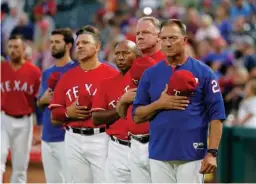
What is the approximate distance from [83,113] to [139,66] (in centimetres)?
122

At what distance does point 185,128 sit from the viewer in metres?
6.15

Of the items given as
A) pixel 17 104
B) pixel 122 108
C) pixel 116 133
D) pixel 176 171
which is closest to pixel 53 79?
pixel 17 104

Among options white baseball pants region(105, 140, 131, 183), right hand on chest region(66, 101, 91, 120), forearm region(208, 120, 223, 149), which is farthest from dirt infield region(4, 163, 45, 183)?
forearm region(208, 120, 223, 149)

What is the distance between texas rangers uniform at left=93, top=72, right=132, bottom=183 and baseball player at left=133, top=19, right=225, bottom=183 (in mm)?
1058

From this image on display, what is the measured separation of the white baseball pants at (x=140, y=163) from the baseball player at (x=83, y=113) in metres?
0.96

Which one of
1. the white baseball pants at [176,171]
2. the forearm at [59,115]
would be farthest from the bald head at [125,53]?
the white baseball pants at [176,171]

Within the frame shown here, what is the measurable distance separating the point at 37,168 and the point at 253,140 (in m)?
3.76

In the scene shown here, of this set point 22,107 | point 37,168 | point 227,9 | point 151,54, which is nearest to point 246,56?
point 227,9

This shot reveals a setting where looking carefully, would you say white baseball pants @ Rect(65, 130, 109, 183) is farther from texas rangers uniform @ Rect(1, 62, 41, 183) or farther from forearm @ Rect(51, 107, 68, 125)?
texas rangers uniform @ Rect(1, 62, 41, 183)

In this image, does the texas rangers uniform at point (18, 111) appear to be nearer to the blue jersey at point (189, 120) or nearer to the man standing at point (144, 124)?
the man standing at point (144, 124)

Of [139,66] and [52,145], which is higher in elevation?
[139,66]

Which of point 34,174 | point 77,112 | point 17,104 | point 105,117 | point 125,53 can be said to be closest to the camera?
point 125,53

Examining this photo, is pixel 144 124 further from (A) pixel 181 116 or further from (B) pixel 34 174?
(B) pixel 34 174

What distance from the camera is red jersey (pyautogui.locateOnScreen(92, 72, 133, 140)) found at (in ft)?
24.3
